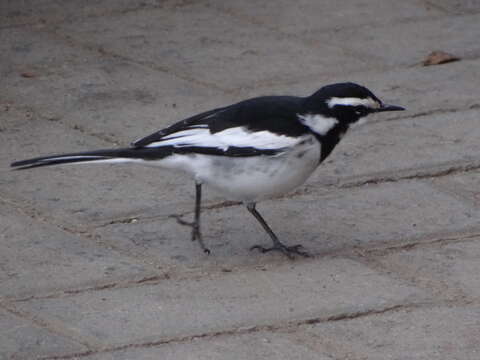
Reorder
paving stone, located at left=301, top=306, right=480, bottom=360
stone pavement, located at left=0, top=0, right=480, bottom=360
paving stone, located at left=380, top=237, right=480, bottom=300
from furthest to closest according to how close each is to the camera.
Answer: paving stone, located at left=380, top=237, right=480, bottom=300, stone pavement, located at left=0, top=0, right=480, bottom=360, paving stone, located at left=301, top=306, right=480, bottom=360

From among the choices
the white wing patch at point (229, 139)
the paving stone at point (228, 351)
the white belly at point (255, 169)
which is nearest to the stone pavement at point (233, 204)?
the paving stone at point (228, 351)

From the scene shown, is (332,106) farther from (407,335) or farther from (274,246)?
(407,335)

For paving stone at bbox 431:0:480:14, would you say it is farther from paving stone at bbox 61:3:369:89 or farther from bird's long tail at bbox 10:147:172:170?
bird's long tail at bbox 10:147:172:170

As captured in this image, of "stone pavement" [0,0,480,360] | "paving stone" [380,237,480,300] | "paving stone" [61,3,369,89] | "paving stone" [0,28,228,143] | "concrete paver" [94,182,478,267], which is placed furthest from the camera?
"paving stone" [61,3,369,89]

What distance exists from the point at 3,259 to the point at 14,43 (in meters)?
3.08

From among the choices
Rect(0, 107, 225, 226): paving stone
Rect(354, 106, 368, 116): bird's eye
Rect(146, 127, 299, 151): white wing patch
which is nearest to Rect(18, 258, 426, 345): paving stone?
Rect(146, 127, 299, 151): white wing patch

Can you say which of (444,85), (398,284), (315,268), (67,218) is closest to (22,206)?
(67,218)

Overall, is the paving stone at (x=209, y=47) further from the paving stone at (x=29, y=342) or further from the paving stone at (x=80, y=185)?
the paving stone at (x=29, y=342)

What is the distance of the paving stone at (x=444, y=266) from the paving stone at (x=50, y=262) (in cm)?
107

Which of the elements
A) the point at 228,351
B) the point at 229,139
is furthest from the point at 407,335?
the point at 229,139

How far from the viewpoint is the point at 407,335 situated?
444 cm

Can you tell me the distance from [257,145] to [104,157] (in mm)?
634

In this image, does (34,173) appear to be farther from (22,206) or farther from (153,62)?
(153,62)

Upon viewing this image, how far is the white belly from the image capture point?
508 centimetres
